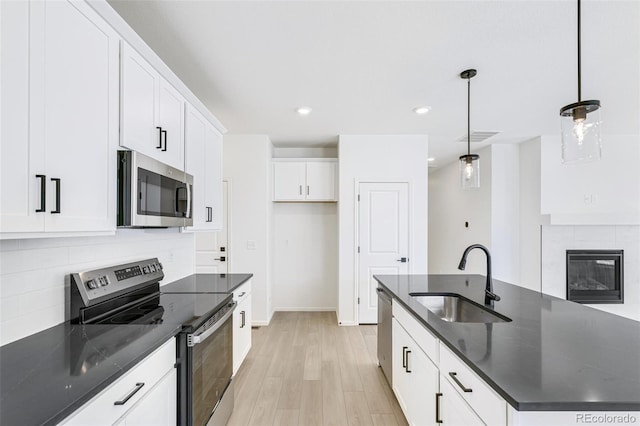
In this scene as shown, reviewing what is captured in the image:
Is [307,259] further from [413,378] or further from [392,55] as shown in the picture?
[392,55]

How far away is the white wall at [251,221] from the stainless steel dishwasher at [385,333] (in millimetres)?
1914

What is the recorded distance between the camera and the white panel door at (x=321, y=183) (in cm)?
459

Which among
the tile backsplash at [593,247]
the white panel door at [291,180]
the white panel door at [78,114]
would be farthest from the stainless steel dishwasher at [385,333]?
Answer: the tile backsplash at [593,247]

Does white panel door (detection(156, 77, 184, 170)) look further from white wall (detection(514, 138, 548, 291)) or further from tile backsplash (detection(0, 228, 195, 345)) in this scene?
white wall (detection(514, 138, 548, 291))

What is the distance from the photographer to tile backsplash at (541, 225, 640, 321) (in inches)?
169

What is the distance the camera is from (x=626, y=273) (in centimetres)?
432

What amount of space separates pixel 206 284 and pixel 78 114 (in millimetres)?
1649

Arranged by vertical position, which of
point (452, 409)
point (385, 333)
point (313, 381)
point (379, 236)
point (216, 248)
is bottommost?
point (313, 381)

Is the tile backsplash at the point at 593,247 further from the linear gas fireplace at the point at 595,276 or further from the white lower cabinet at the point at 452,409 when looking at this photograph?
the white lower cabinet at the point at 452,409

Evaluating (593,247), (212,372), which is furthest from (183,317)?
(593,247)

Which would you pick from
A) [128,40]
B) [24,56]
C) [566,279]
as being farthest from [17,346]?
[566,279]

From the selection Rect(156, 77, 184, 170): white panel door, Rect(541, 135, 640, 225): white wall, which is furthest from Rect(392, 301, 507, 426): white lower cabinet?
Rect(541, 135, 640, 225): white wall

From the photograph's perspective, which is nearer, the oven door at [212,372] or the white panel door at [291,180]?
the oven door at [212,372]

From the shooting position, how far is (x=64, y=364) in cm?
109
